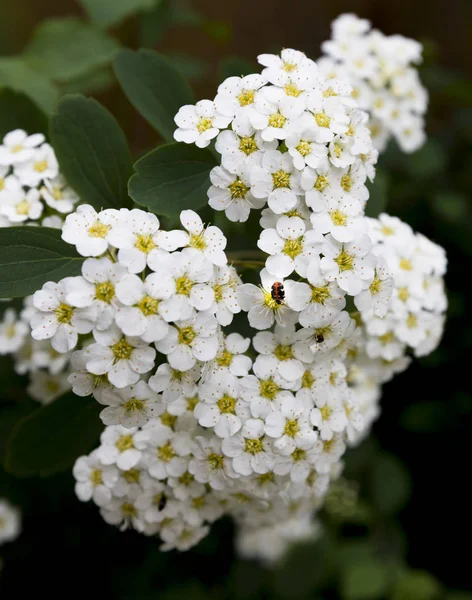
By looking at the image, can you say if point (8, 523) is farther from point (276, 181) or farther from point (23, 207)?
point (276, 181)

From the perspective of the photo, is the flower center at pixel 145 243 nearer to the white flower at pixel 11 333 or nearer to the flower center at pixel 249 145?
the flower center at pixel 249 145

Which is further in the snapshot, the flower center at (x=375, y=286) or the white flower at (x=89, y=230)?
the flower center at (x=375, y=286)

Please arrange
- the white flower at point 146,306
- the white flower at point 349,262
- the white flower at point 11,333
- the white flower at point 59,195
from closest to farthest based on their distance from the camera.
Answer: the white flower at point 146,306
the white flower at point 349,262
the white flower at point 59,195
the white flower at point 11,333

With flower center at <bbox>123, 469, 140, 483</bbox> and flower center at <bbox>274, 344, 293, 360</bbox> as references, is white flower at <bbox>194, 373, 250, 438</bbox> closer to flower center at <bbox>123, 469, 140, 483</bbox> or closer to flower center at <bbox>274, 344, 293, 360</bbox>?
flower center at <bbox>274, 344, 293, 360</bbox>

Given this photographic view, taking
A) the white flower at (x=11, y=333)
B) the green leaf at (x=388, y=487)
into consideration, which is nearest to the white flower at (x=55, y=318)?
the white flower at (x=11, y=333)

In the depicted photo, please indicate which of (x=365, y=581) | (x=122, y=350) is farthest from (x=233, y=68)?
(x=365, y=581)

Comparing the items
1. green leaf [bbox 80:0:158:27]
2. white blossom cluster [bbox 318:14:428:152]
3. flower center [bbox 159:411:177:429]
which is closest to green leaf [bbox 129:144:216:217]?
flower center [bbox 159:411:177:429]
